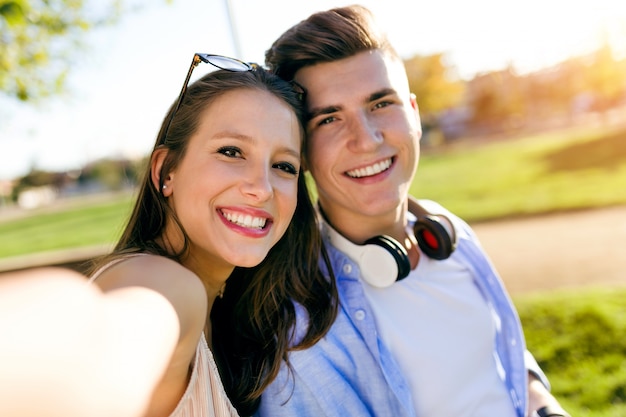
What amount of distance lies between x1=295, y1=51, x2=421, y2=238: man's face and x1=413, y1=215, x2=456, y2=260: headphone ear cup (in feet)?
0.57

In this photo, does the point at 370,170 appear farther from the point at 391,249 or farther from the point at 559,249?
the point at 559,249

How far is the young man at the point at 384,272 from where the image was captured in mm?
2367

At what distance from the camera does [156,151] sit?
229cm

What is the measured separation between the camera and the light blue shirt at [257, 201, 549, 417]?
221cm

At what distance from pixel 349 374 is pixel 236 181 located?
98cm

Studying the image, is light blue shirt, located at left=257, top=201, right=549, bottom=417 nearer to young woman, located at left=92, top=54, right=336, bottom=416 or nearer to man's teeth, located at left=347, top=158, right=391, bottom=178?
young woman, located at left=92, top=54, right=336, bottom=416

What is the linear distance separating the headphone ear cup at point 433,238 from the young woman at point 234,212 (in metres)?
0.58

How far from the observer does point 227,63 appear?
7.39 feet

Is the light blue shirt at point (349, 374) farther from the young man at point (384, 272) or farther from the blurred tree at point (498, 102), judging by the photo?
the blurred tree at point (498, 102)

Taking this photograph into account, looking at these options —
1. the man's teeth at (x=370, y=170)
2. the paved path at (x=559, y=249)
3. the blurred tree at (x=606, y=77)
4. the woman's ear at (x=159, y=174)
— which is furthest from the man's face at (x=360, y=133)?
the blurred tree at (x=606, y=77)

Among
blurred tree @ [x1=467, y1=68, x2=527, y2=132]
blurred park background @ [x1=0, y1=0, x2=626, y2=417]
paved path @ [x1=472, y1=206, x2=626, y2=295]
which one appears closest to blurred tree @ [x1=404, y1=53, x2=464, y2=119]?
blurred park background @ [x1=0, y1=0, x2=626, y2=417]

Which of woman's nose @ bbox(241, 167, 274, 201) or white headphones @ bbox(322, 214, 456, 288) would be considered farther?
white headphones @ bbox(322, 214, 456, 288)

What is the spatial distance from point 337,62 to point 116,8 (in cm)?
738

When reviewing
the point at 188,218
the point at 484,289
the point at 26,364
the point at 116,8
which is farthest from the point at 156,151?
the point at 116,8
